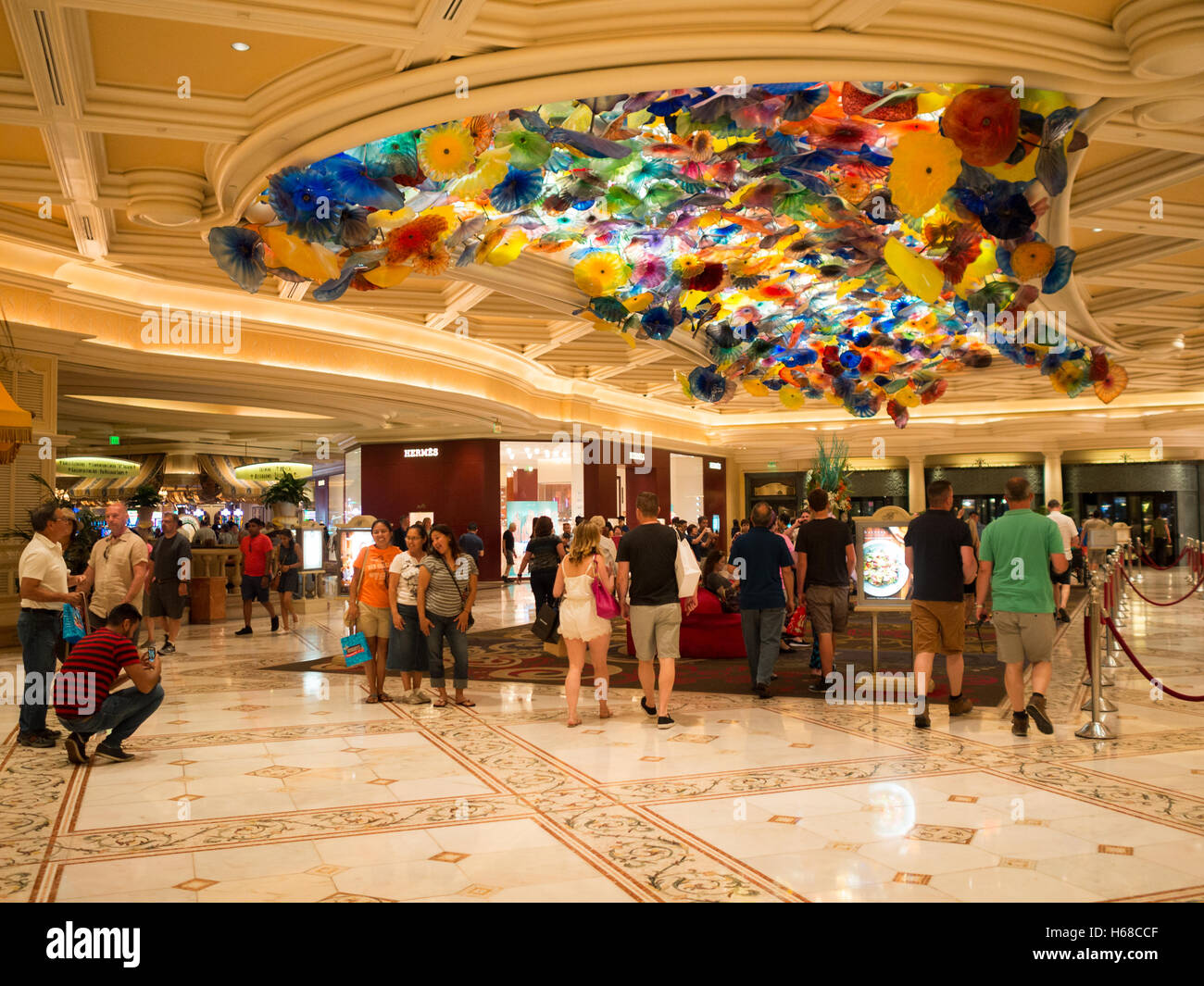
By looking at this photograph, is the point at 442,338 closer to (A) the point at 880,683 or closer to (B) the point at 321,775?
(A) the point at 880,683

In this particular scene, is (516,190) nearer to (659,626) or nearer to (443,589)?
(443,589)

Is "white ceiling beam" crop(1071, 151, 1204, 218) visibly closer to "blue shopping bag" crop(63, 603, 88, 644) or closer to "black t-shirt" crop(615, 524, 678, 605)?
"black t-shirt" crop(615, 524, 678, 605)

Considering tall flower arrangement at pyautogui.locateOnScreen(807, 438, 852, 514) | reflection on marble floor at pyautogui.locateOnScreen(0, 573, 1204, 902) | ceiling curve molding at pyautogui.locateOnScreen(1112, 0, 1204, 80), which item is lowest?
reflection on marble floor at pyautogui.locateOnScreen(0, 573, 1204, 902)

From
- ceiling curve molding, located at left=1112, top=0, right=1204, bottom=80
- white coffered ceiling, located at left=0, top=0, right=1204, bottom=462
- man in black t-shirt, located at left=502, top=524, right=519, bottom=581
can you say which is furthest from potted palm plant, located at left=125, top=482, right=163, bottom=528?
ceiling curve molding, located at left=1112, top=0, right=1204, bottom=80

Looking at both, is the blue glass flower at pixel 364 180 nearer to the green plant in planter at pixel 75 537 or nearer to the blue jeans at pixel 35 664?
the blue jeans at pixel 35 664

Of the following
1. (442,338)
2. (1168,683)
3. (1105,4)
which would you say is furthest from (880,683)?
(442,338)

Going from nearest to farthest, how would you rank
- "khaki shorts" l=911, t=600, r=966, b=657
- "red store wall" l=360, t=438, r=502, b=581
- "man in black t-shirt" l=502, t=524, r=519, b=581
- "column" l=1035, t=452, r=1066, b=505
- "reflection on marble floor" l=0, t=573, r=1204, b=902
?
"reflection on marble floor" l=0, t=573, r=1204, b=902, "khaki shorts" l=911, t=600, r=966, b=657, "man in black t-shirt" l=502, t=524, r=519, b=581, "red store wall" l=360, t=438, r=502, b=581, "column" l=1035, t=452, r=1066, b=505

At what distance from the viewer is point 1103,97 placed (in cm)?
536

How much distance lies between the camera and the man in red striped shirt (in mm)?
5035

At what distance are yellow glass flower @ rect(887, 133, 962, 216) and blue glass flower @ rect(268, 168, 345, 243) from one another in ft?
11.3

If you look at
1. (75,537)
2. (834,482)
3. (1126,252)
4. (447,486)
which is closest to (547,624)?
(75,537)

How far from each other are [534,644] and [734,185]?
218 inches

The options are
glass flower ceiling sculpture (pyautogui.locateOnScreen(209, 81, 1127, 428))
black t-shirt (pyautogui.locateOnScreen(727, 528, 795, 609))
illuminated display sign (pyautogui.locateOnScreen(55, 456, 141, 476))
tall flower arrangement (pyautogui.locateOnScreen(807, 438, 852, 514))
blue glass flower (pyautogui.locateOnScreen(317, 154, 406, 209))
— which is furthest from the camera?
illuminated display sign (pyautogui.locateOnScreen(55, 456, 141, 476))

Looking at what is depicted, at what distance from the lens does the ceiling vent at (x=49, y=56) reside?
4.73m
